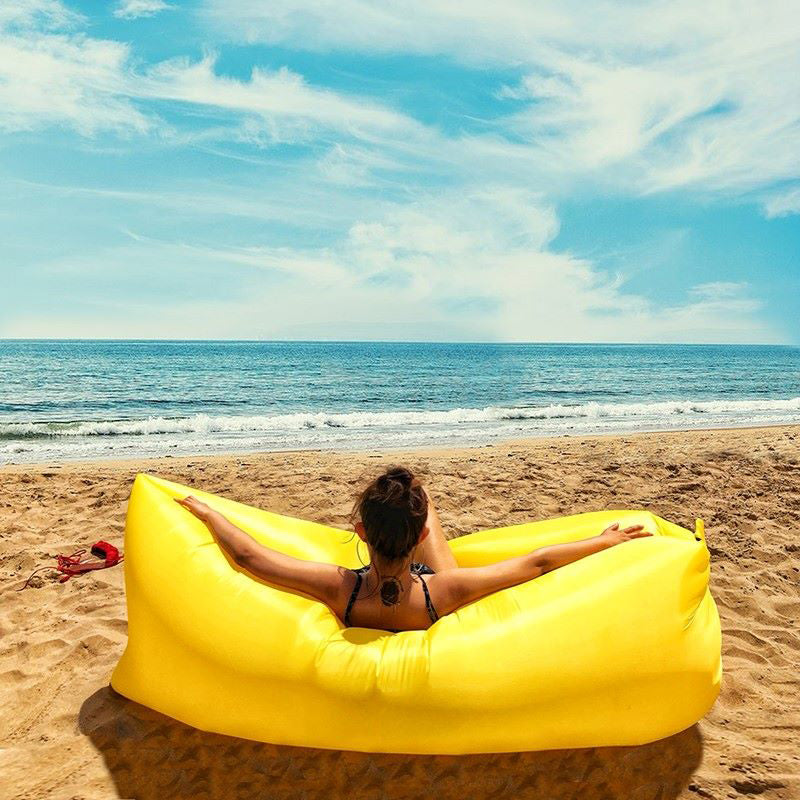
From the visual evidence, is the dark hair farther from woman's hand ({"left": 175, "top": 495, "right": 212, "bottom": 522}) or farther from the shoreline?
the shoreline

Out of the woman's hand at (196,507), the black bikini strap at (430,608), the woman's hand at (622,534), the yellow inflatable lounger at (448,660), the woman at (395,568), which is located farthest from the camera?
the woman's hand at (196,507)

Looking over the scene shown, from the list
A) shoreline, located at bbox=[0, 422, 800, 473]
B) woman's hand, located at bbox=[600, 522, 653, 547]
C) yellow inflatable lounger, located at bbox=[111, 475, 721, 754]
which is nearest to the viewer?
yellow inflatable lounger, located at bbox=[111, 475, 721, 754]

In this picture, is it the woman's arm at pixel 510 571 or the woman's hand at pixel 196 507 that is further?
the woman's hand at pixel 196 507

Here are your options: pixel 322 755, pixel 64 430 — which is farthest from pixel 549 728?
pixel 64 430

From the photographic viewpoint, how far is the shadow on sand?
2.31 metres

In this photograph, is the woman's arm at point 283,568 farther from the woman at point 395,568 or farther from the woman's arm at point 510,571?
the woman's arm at point 510,571

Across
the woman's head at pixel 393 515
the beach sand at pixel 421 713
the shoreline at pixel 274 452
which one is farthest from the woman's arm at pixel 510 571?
the shoreline at pixel 274 452

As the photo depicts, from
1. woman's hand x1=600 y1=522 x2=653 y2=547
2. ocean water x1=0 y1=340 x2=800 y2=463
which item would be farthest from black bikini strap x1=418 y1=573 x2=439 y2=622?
ocean water x1=0 y1=340 x2=800 y2=463

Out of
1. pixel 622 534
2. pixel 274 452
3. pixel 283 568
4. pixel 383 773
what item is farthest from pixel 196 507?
pixel 274 452

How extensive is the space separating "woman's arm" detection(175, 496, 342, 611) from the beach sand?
58 cm

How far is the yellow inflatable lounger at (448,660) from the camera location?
2168 millimetres

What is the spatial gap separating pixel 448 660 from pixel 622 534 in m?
1.07

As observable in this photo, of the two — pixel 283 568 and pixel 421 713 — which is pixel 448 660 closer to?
pixel 421 713

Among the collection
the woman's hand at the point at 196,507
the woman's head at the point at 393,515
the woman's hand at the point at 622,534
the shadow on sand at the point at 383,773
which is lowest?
the shadow on sand at the point at 383,773
